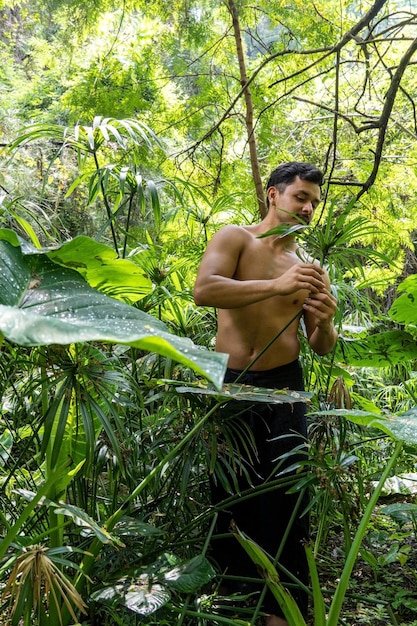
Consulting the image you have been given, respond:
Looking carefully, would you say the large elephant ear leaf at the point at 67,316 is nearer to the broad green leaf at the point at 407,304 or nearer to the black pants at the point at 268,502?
A: the black pants at the point at 268,502

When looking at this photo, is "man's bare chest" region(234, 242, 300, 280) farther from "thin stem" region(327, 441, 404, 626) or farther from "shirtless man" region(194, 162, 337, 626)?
"thin stem" region(327, 441, 404, 626)

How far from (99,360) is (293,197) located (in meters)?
0.88

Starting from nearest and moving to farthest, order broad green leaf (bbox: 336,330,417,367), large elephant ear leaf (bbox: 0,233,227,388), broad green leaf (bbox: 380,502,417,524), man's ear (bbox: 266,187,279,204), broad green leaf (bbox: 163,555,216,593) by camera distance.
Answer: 1. large elephant ear leaf (bbox: 0,233,227,388)
2. broad green leaf (bbox: 163,555,216,593)
3. broad green leaf (bbox: 380,502,417,524)
4. man's ear (bbox: 266,187,279,204)
5. broad green leaf (bbox: 336,330,417,367)

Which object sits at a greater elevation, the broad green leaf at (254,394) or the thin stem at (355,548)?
the broad green leaf at (254,394)

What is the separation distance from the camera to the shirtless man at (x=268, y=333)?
2.05 m

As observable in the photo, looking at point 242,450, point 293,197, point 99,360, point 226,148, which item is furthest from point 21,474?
point 226,148

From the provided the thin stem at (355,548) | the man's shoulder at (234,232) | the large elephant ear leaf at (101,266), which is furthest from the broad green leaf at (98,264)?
the thin stem at (355,548)

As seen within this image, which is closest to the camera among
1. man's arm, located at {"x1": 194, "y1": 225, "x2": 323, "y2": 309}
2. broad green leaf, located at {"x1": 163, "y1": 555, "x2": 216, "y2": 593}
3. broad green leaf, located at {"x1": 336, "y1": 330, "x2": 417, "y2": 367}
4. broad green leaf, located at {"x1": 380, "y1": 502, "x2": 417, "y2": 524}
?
broad green leaf, located at {"x1": 163, "y1": 555, "x2": 216, "y2": 593}

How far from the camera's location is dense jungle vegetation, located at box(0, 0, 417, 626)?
1.38m

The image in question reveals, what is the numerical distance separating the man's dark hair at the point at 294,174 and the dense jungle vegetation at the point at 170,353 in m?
0.17

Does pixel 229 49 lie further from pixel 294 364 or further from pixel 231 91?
pixel 294 364

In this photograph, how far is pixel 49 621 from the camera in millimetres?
1530

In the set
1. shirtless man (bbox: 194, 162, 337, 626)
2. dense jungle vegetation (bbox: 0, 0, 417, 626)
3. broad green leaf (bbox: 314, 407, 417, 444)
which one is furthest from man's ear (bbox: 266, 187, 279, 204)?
broad green leaf (bbox: 314, 407, 417, 444)

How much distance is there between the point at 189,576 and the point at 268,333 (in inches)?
36.1
